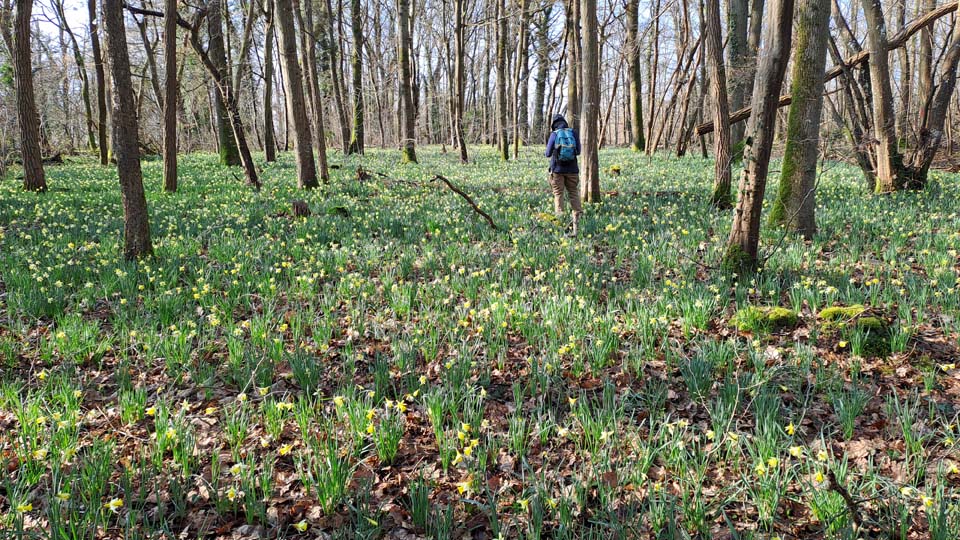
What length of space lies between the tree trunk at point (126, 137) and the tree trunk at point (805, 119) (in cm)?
725

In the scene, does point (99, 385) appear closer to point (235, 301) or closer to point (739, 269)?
point (235, 301)

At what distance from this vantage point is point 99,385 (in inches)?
136

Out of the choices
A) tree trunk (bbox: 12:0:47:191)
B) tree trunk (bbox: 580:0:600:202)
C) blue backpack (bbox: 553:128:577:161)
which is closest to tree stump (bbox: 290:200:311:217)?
blue backpack (bbox: 553:128:577:161)

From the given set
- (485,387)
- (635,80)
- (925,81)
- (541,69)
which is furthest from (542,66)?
(485,387)

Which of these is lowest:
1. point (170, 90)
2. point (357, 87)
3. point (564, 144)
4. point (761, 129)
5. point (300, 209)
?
point (300, 209)

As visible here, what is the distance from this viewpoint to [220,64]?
15.7m

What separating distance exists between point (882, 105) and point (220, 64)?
1640 cm

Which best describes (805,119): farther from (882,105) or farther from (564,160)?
(882,105)

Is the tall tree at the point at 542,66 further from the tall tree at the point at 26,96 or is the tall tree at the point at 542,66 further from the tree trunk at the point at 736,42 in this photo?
the tall tree at the point at 26,96

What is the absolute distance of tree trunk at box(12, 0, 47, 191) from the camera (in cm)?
1054

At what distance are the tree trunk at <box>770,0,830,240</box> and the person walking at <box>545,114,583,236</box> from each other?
8.72 ft

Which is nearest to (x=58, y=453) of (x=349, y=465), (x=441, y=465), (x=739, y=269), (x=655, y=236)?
(x=349, y=465)

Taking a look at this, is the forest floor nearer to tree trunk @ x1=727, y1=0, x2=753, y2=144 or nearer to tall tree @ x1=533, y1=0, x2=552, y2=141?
tree trunk @ x1=727, y1=0, x2=753, y2=144

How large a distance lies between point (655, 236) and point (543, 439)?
14.2 feet
